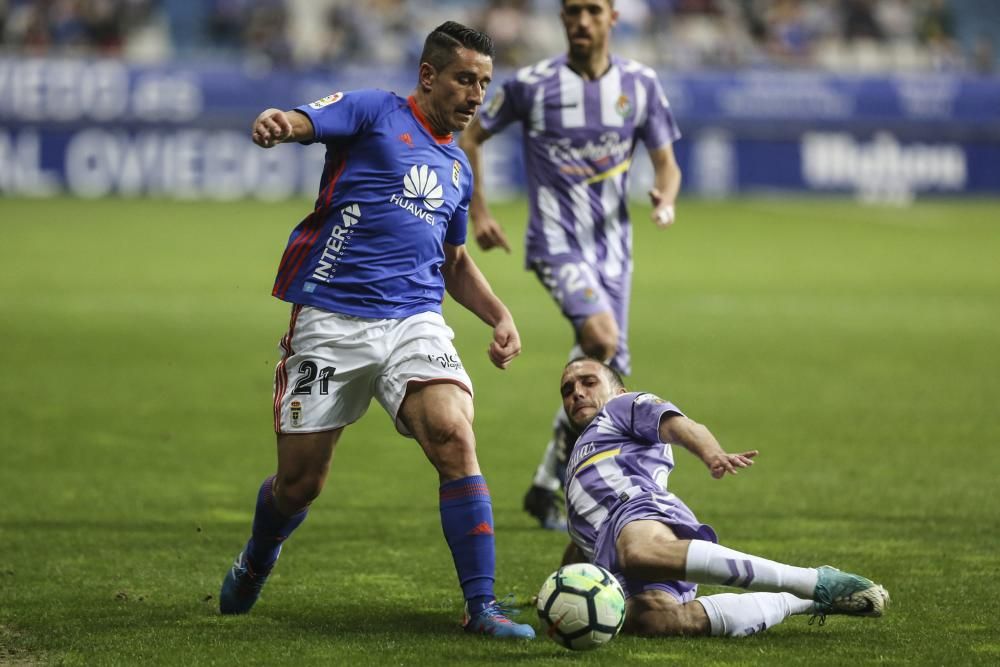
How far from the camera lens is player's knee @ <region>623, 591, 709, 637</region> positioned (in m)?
5.71

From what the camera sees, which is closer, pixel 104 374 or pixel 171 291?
pixel 104 374

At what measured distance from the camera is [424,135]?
20.1ft

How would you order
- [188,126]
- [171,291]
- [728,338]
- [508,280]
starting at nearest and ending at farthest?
[728,338]
[171,291]
[508,280]
[188,126]

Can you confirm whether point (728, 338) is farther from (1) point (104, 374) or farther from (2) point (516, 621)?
(2) point (516, 621)

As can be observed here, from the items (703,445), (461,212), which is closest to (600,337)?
(461,212)

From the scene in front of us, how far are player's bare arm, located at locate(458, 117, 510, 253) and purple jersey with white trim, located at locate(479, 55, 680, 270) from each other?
0.08 meters

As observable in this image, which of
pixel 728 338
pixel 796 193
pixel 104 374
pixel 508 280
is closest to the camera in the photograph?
pixel 104 374

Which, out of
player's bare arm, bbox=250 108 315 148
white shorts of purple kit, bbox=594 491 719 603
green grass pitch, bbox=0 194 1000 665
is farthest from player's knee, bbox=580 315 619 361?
player's bare arm, bbox=250 108 315 148

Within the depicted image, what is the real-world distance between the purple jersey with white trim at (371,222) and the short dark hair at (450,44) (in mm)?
232

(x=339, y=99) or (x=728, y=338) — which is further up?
(x=339, y=99)

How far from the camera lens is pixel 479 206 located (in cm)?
867

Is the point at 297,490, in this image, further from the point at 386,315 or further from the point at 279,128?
the point at 279,128

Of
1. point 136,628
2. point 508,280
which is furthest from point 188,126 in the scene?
point 136,628

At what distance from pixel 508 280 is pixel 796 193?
38.3 feet
